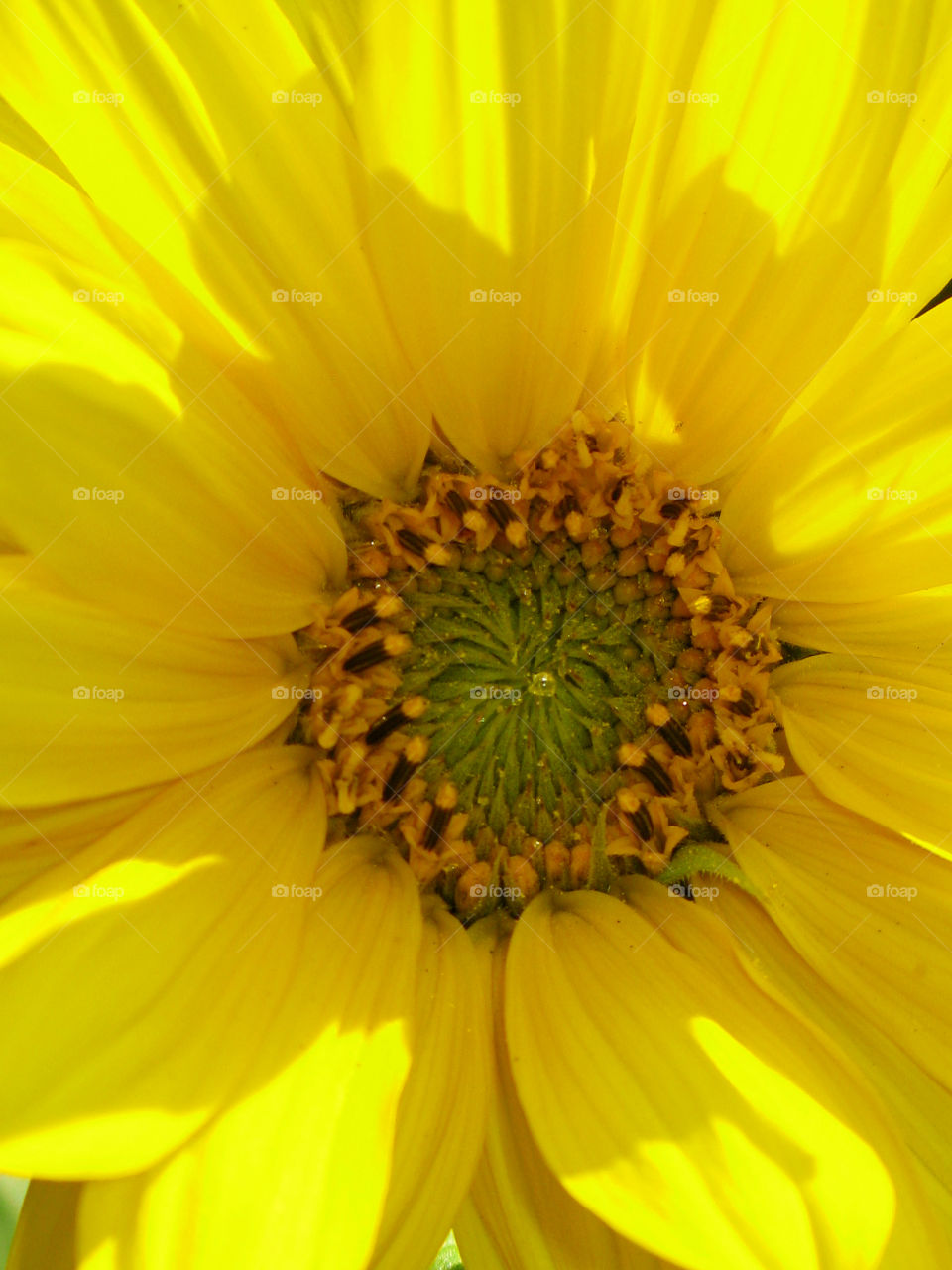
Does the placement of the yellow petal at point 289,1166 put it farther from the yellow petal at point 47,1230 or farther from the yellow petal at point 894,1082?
the yellow petal at point 894,1082

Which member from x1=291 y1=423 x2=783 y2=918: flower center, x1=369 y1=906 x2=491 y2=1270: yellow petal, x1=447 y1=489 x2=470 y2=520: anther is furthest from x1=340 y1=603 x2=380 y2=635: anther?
x1=369 y1=906 x2=491 y2=1270: yellow petal

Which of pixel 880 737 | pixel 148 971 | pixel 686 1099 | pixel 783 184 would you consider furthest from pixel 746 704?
pixel 148 971

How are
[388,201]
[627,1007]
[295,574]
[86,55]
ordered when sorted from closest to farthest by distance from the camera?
[86,55]
[388,201]
[627,1007]
[295,574]

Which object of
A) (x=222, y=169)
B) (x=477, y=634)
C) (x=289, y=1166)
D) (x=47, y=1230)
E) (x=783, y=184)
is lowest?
(x=47, y=1230)

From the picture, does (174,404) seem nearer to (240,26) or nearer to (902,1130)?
(240,26)

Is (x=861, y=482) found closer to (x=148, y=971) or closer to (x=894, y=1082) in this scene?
(x=894, y=1082)

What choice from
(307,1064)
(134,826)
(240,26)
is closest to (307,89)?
(240,26)
